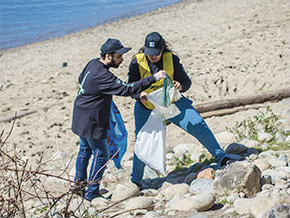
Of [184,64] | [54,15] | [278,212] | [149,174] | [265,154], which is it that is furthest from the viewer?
[54,15]

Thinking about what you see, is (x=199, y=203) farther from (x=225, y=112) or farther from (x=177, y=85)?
(x=225, y=112)

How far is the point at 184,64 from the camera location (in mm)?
11047

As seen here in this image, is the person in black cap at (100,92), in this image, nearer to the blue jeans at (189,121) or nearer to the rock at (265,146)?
the blue jeans at (189,121)

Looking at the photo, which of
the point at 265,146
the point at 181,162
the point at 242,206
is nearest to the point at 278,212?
the point at 242,206

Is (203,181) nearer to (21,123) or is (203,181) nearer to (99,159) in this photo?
(99,159)

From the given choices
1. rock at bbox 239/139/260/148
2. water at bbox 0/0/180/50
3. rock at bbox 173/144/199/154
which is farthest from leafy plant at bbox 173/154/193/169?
water at bbox 0/0/180/50

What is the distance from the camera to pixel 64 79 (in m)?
11.6

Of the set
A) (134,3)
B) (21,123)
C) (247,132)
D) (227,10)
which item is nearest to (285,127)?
(247,132)

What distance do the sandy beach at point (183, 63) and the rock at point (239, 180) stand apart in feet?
6.53

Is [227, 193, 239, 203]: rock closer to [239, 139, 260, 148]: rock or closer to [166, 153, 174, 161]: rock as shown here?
[239, 139, 260, 148]: rock

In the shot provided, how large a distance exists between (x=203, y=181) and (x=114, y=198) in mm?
1021

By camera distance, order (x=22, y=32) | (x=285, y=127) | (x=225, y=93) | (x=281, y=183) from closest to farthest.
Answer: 1. (x=281, y=183)
2. (x=285, y=127)
3. (x=225, y=93)
4. (x=22, y=32)

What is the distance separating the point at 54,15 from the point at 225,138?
17.3 metres

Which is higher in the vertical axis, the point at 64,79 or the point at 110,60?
the point at 110,60
